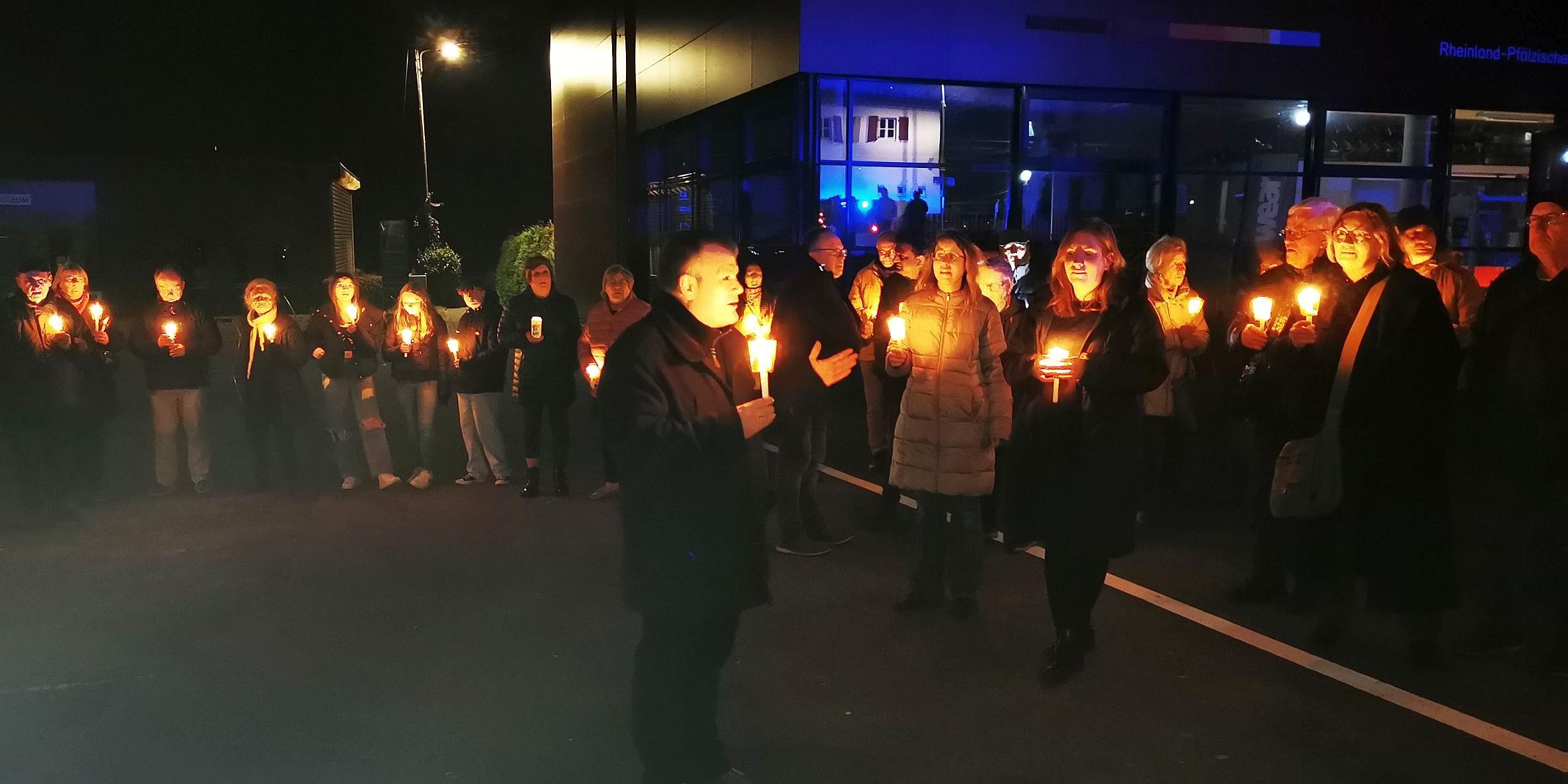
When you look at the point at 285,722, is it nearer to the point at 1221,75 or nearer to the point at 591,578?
the point at 591,578

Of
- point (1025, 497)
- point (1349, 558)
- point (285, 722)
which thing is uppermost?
point (1025, 497)

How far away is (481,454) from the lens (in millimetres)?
9992

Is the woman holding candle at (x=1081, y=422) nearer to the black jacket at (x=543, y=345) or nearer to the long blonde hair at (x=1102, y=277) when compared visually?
the long blonde hair at (x=1102, y=277)

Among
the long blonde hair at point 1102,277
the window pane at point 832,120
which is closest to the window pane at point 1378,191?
the window pane at point 832,120

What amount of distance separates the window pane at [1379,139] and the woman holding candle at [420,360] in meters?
15.6

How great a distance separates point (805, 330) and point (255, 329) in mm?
4981

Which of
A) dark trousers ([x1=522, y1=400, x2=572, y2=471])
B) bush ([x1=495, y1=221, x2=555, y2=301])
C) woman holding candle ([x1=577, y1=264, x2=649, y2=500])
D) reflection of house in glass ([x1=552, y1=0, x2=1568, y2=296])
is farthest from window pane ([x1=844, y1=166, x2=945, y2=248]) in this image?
bush ([x1=495, y1=221, x2=555, y2=301])

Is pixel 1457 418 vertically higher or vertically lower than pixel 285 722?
higher

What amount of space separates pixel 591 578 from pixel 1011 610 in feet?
8.20

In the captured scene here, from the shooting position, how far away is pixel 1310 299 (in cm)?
548

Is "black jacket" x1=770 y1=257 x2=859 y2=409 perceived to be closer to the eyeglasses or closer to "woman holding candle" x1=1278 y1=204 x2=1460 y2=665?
"woman holding candle" x1=1278 y1=204 x2=1460 y2=665

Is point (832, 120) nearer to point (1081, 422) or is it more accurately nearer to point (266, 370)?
point (266, 370)

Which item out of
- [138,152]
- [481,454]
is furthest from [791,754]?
[138,152]

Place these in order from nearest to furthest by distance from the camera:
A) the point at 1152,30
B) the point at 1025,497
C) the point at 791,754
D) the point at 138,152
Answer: the point at 791,754 → the point at 1025,497 → the point at 1152,30 → the point at 138,152
